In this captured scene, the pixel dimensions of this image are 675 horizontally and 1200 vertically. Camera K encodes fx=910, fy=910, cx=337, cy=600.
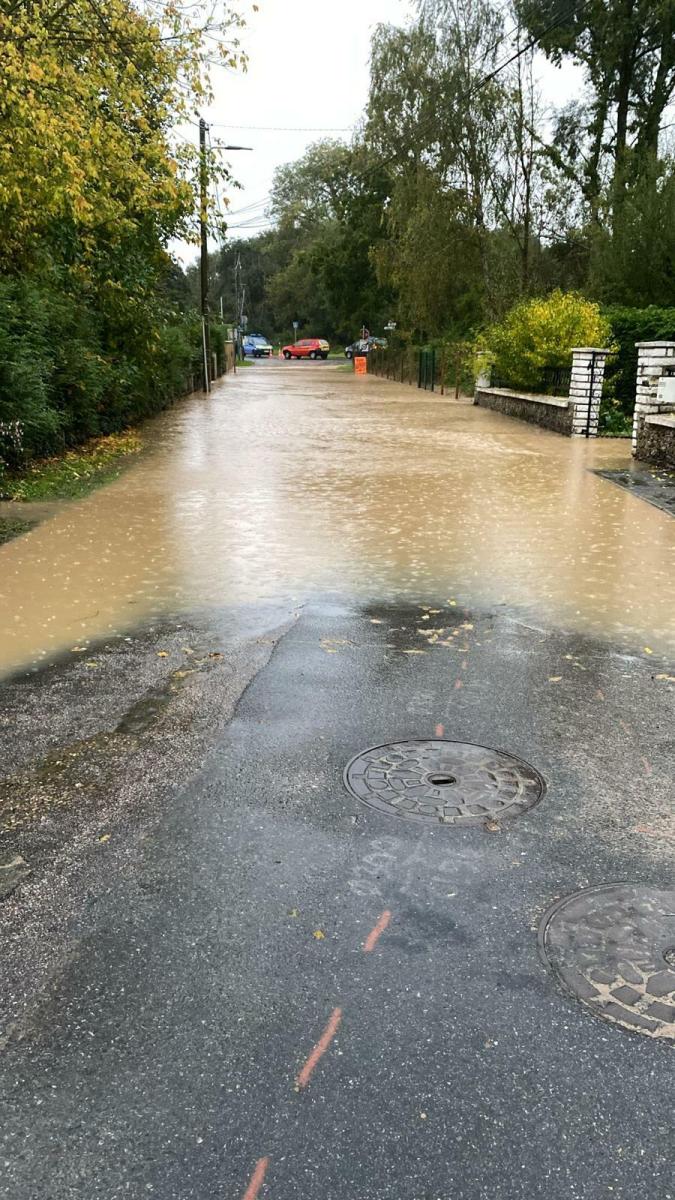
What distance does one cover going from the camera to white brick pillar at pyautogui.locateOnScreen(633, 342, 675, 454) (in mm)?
13898

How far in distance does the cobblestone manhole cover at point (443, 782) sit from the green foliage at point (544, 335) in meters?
17.5

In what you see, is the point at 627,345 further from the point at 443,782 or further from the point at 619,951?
the point at 619,951

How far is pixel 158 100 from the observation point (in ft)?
40.8

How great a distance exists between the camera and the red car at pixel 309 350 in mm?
77250

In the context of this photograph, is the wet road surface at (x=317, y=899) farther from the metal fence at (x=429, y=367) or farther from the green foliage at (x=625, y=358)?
the metal fence at (x=429, y=367)

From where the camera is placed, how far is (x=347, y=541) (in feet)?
28.6

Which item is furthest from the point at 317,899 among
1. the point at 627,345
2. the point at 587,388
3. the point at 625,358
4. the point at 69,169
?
the point at 627,345

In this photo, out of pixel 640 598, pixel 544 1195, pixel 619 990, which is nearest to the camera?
pixel 544 1195

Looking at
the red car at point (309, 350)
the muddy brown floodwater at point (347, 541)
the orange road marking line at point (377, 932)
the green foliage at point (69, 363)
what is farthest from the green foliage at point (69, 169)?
the red car at point (309, 350)

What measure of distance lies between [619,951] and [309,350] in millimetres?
78144

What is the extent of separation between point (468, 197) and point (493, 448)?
68.9 ft

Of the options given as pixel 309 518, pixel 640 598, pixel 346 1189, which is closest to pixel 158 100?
pixel 309 518

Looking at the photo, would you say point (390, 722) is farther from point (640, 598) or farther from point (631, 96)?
point (631, 96)

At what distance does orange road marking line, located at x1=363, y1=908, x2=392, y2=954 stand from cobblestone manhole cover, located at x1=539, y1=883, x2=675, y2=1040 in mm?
482
